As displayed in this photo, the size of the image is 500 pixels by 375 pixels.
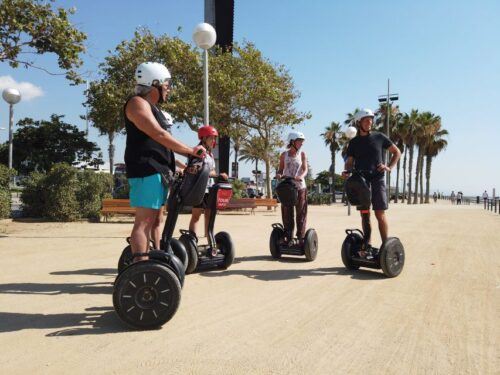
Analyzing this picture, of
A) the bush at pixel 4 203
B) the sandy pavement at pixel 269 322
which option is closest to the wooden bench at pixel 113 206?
the bush at pixel 4 203

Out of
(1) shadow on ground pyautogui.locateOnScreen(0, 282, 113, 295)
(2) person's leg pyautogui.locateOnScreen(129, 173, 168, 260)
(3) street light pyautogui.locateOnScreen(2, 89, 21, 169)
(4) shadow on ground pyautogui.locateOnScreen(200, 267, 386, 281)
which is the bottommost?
(1) shadow on ground pyautogui.locateOnScreen(0, 282, 113, 295)

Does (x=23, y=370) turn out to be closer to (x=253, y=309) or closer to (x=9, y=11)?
(x=253, y=309)

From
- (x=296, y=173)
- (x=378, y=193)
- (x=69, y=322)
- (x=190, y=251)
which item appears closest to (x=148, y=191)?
(x=69, y=322)

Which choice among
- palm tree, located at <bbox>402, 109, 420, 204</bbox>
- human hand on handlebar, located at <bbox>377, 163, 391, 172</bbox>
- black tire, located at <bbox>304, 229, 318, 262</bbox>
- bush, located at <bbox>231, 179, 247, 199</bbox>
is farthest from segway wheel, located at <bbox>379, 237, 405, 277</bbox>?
palm tree, located at <bbox>402, 109, 420, 204</bbox>

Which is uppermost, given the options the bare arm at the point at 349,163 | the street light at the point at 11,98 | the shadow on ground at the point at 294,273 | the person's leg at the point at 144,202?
the street light at the point at 11,98

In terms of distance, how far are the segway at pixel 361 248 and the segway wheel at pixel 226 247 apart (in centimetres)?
149

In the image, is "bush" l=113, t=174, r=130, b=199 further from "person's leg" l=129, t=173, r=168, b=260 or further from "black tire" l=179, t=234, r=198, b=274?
"person's leg" l=129, t=173, r=168, b=260

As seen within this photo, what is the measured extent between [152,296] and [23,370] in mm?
973

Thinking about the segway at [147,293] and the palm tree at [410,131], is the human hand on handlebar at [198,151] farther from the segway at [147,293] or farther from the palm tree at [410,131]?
the palm tree at [410,131]

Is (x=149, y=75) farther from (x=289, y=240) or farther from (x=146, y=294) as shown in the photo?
(x=289, y=240)

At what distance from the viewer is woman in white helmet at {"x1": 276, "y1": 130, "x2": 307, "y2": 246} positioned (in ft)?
21.5

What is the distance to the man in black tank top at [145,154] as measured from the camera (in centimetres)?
343

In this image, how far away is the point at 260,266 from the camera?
19.9ft

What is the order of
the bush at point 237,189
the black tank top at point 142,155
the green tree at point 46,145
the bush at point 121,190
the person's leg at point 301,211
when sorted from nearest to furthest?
the black tank top at point 142,155 → the person's leg at point 301,211 → the bush at point 121,190 → the bush at point 237,189 → the green tree at point 46,145
